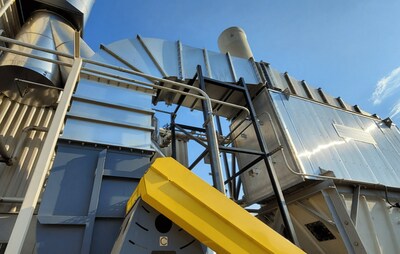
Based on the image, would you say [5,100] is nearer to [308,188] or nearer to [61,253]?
[61,253]

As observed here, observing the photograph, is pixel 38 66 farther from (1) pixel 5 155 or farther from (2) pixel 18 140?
(1) pixel 5 155

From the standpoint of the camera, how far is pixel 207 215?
4.57 feet

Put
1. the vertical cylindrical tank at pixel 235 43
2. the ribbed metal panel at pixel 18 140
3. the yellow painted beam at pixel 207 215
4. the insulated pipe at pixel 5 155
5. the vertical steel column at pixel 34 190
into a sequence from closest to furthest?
the vertical steel column at pixel 34 190, the yellow painted beam at pixel 207 215, the insulated pipe at pixel 5 155, the ribbed metal panel at pixel 18 140, the vertical cylindrical tank at pixel 235 43

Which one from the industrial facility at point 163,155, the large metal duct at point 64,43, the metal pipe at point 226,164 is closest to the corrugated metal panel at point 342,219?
the industrial facility at point 163,155

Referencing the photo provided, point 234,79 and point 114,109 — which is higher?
point 234,79

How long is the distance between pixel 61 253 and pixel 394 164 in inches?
278

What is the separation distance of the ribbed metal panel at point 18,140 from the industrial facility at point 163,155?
18 mm

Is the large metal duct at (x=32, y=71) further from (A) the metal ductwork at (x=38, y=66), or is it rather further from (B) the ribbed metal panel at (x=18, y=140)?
(B) the ribbed metal panel at (x=18, y=140)

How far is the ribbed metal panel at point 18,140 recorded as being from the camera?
3418 mm

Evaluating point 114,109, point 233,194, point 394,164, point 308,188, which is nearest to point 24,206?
point 114,109

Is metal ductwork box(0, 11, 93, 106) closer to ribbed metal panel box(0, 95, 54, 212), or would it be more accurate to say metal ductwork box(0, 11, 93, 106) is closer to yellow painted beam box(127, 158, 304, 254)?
ribbed metal panel box(0, 95, 54, 212)

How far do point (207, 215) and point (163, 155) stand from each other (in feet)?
7.82

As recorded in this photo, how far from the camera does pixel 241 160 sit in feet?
18.3

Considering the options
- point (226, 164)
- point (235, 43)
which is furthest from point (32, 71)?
point (235, 43)
